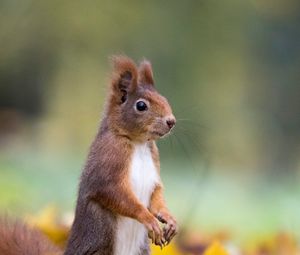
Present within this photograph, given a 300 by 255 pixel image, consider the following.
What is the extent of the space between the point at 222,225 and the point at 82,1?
59.4 inches

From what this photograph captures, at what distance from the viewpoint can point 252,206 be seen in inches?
135

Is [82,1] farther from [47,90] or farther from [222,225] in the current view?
[222,225]

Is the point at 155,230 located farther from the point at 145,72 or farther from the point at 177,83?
the point at 177,83

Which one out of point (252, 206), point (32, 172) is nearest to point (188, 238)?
point (252, 206)

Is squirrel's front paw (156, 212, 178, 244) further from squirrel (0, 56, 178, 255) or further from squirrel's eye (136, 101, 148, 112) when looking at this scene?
squirrel's eye (136, 101, 148, 112)

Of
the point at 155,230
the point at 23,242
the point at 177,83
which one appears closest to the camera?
the point at 155,230

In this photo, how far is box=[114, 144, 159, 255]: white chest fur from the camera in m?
1.64

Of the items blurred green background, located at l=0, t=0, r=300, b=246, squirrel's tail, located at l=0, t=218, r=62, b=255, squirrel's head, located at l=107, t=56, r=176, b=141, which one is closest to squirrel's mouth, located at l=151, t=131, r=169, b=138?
squirrel's head, located at l=107, t=56, r=176, b=141

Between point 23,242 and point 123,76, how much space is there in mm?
424

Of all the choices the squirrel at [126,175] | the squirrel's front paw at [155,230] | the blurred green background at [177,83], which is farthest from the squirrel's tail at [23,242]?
the blurred green background at [177,83]

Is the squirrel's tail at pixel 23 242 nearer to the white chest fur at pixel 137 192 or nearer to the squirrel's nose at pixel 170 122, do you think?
the white chest fur at pixel 137 192

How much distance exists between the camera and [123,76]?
166cm

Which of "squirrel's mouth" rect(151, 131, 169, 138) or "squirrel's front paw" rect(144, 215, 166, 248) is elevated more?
"squirrel's mouth" rect(151, 131, 169, 138)

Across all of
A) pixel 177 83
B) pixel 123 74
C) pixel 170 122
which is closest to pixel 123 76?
pixel 123 74
